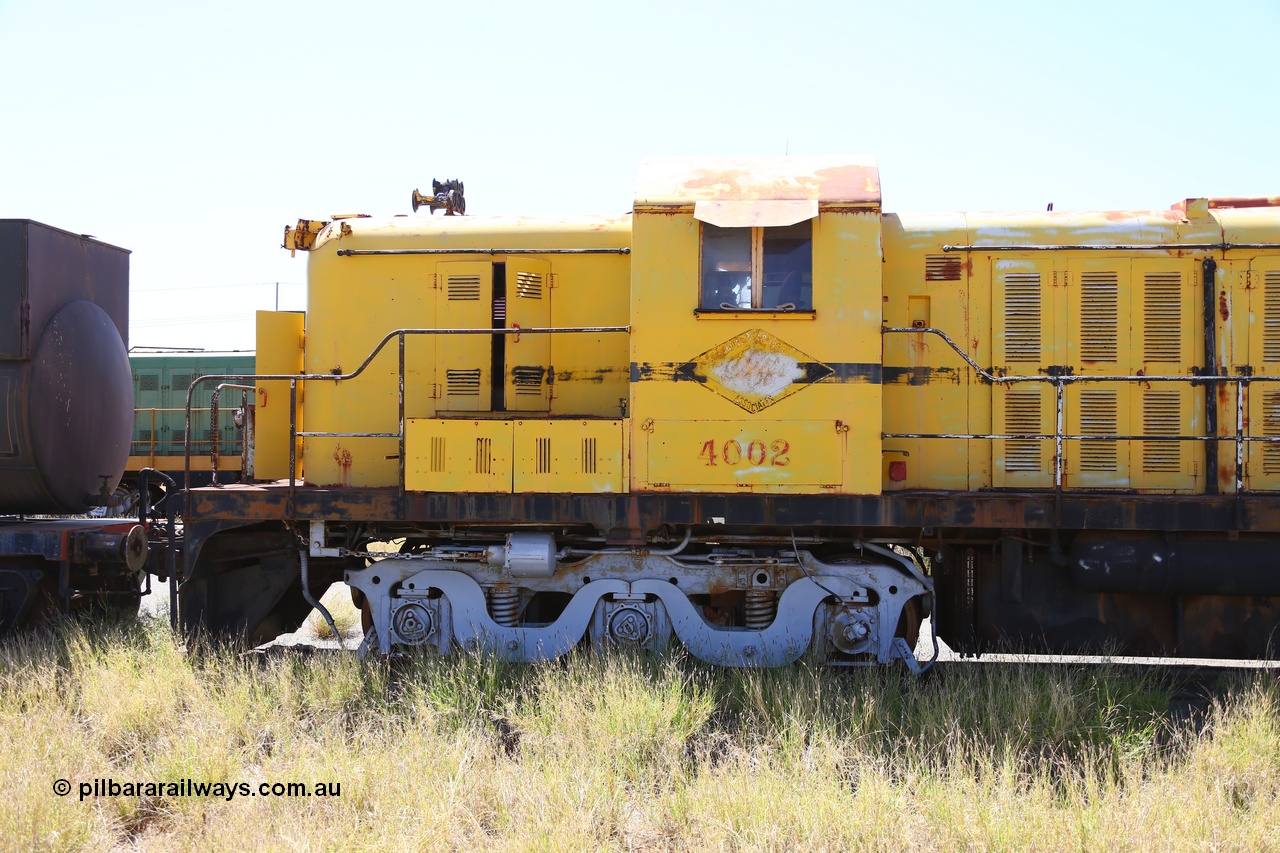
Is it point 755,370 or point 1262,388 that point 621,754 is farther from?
point 1262,388

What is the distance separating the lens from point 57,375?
8.31 metres

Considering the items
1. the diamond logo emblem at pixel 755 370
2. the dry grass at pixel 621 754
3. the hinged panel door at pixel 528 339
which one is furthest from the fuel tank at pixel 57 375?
the diamond logo emblem at pixel 755 370

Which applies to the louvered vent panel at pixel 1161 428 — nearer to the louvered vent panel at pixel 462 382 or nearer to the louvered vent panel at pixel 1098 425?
the louvered vent panel at pixel 1098 425

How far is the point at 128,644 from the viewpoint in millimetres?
7570

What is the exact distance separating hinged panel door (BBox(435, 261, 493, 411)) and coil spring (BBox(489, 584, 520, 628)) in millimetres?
1424

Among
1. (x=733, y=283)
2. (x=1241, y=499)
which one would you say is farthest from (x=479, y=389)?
(x=1241, y=499)

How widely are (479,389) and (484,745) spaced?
2993 mm

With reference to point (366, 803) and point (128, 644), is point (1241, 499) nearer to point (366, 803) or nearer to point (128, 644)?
point (366, 803)

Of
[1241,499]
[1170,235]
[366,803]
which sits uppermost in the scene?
[1170,235]

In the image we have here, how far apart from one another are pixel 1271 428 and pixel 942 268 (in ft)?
8.75

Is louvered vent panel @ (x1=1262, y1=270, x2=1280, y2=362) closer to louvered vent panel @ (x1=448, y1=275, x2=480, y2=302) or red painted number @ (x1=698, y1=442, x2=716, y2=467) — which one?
red painted number @ (x1=698, y1=442, x2=716, y2=467)

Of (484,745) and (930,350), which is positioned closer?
(484,745)

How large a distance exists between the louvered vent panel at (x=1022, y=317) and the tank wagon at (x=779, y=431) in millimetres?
17

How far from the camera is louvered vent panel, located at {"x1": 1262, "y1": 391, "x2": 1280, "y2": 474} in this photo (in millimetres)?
7172
